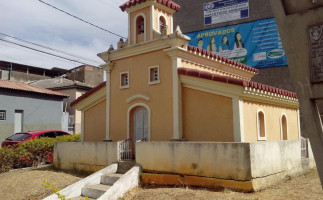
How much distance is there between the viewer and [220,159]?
8.67m

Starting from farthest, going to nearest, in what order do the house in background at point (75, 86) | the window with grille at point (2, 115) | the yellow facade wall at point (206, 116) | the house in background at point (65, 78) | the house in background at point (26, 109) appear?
the house in background at point (65, 78)
the house in background at point (75, 86)
the house in background at point (26, 109)
the window with grille at point (2, 115)
the yellow facade wall at point (206, 116)

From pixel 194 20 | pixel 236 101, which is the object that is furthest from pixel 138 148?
pixel 194 20

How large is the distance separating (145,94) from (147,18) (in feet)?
10.1

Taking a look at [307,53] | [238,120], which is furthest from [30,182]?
[307,53]

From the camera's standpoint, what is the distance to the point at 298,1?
4359mm

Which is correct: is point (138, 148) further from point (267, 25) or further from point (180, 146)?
point (267, 25)

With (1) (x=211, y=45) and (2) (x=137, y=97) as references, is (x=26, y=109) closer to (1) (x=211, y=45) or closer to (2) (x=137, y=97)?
(2) (x=137, y=97)

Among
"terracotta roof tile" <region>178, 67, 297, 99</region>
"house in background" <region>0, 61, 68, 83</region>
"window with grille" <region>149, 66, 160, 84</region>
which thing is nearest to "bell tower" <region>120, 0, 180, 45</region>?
"window with grille" <region>149, 66, 160, 84</region>

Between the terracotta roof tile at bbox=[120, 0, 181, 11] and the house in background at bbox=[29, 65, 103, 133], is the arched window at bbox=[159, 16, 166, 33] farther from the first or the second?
the house in background at bbox=[29, 65, 103, 133]

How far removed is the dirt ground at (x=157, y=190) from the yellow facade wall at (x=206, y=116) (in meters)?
2.15

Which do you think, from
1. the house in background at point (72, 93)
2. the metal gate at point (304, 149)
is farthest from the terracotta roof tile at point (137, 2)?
the house in background at point (72, 93)

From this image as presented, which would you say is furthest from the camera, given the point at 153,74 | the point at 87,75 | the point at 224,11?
the point at 87,75

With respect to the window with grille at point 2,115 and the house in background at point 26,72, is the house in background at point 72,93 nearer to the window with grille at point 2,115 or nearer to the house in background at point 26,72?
the window with grille at point 2,115

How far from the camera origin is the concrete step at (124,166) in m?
10.8
